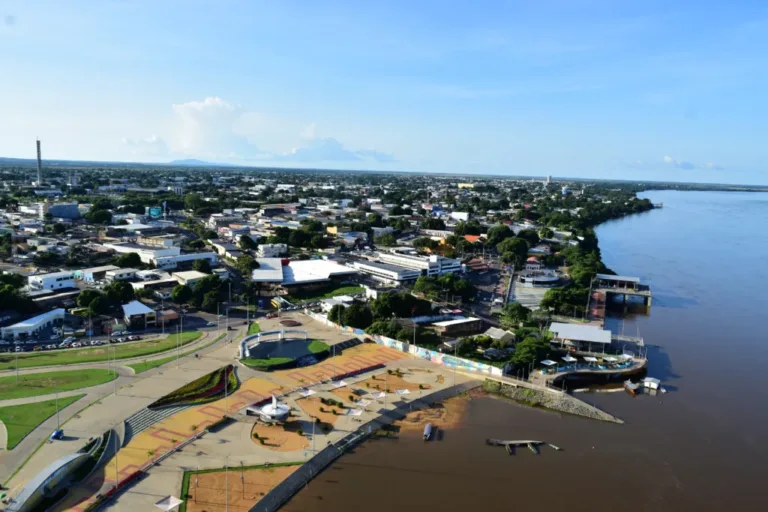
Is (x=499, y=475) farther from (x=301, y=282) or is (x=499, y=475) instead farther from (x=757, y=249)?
(x=757, y=249)

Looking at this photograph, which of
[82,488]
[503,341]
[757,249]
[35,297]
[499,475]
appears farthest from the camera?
[757,249]

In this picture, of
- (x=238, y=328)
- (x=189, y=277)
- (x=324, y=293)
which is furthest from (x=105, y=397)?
(x=324, y=293)

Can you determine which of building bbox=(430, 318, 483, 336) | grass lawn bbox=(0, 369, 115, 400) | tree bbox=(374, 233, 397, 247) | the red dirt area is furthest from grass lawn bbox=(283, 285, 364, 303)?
the red dirt area

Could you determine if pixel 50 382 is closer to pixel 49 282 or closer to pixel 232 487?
pixel 232 487

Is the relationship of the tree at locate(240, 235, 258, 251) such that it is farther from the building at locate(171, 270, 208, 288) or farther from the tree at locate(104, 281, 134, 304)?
the tree at locate(104, 281, 134, 304)

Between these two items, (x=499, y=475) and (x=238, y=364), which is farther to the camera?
(x=238, y=364)

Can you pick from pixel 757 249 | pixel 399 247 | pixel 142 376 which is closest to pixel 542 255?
pixel 399 247
